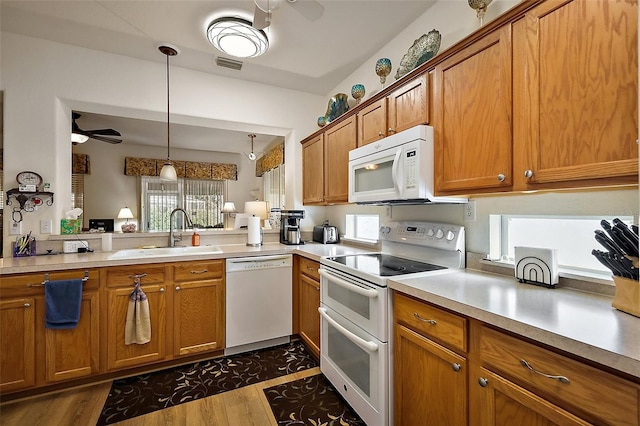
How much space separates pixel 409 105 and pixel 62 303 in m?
2.60

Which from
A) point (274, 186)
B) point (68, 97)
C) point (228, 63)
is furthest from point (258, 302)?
point (274, 186)

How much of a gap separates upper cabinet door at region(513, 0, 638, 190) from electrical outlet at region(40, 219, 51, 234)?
3.30m

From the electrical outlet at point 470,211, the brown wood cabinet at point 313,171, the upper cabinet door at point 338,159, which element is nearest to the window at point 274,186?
the brown wood cabinet at point 313,171

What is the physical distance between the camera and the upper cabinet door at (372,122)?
199cm

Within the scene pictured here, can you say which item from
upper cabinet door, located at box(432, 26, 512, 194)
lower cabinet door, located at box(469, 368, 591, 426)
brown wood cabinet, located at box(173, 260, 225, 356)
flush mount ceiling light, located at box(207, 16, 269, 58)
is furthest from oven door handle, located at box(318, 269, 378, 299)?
flush mount ceiling light, located at box(207, 16, 269, 58)

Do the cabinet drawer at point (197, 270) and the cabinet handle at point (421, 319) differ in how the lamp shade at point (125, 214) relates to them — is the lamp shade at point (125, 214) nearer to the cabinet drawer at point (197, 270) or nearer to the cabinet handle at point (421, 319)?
the cabinet drawer at point (197, 270)

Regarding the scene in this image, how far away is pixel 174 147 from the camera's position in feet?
20.0

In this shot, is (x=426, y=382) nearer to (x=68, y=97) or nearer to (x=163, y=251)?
(x=163, y=251)

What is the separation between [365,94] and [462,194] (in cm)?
167

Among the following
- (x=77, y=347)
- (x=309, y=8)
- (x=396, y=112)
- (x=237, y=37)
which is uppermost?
(x=309, y=8)

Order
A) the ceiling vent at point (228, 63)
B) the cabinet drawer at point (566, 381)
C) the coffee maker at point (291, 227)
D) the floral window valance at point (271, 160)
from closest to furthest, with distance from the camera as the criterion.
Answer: the cabinet drawer at point (566, 381), the ceiling vent at point (228, 63), the coffee maker at point (291, 227), the floral window valance at point (271, 160)

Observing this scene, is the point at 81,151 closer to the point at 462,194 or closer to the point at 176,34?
the point at 176,34

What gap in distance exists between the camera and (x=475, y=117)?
4.57 ft

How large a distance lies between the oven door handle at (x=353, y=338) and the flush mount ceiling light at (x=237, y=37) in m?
2.09
